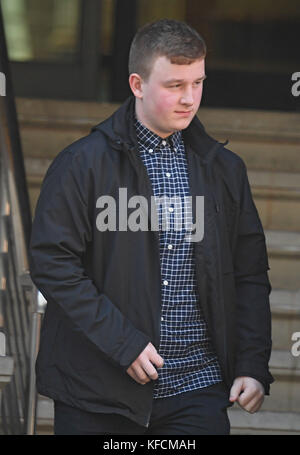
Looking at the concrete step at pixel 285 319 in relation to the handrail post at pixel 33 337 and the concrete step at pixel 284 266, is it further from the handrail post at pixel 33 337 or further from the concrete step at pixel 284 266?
the handrail post at pixel 33 337

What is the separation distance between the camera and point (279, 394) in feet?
12.5

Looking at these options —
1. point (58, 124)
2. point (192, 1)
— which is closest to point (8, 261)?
point (58, 124)

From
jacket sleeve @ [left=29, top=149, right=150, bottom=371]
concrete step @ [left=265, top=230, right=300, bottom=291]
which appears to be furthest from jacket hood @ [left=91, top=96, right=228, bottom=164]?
concrete step @ [left=265, top=230, right=300, bottom=291]

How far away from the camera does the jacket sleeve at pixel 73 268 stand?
2.18m

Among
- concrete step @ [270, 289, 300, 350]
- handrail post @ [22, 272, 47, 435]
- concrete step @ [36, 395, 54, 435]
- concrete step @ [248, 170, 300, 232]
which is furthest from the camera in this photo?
concrete step @ [248, 170, 300, 232]

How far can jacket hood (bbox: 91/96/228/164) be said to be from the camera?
232 cm

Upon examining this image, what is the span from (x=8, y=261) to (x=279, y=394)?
1216 mm

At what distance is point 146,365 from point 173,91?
2.09 ft

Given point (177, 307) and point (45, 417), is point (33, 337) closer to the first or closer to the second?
point (45, 417)

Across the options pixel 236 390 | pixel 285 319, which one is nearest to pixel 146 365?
pixel 236 390

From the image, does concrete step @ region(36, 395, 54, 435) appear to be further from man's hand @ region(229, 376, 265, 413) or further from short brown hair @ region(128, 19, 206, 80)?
short brown hair @ region(128, 19, 206, 80)

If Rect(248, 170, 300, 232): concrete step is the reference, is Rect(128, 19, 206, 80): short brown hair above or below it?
above

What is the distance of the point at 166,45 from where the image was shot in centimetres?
222

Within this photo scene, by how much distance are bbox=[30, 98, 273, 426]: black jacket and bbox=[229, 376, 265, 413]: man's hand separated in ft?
0.07
